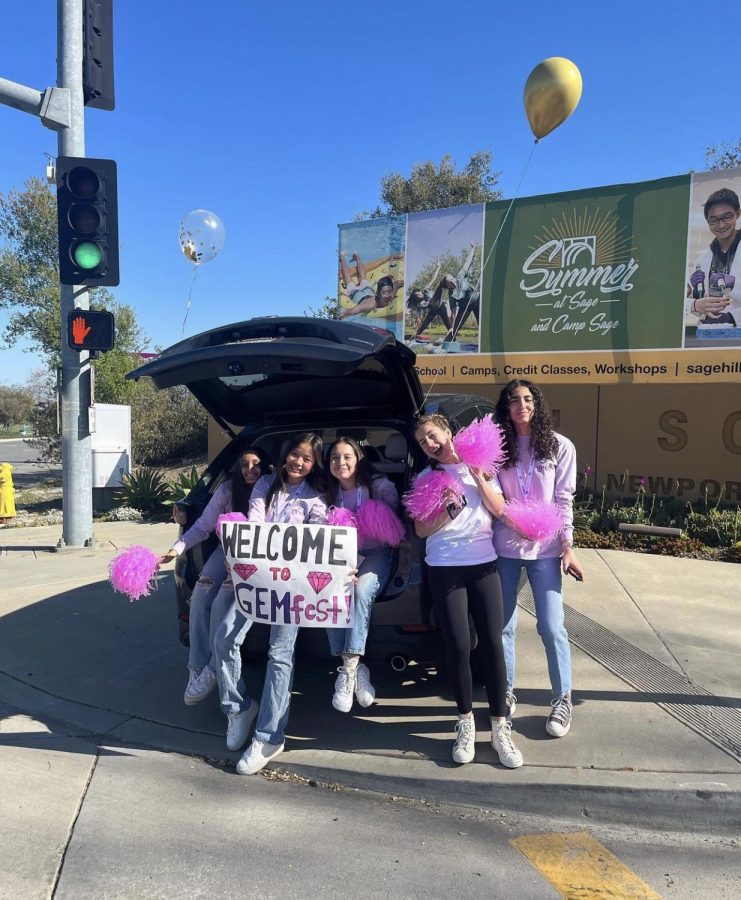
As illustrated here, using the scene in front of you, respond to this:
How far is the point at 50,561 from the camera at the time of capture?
756 centimetres

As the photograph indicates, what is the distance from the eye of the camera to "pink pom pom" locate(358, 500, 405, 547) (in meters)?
3.39

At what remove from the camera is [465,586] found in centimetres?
321

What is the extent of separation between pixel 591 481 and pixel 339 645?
23.7 feet

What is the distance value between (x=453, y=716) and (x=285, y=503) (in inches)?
59.7

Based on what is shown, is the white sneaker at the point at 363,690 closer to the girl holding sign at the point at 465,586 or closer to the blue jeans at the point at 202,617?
the girl holding sign at the point at 465,586

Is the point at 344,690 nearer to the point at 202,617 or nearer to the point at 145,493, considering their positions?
the point at 202,617

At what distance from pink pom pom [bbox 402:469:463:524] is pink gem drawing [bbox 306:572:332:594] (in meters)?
0.52

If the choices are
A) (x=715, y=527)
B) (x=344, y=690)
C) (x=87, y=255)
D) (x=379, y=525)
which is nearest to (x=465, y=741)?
(x=344, y=690)

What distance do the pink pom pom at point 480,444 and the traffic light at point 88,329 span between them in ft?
18.2

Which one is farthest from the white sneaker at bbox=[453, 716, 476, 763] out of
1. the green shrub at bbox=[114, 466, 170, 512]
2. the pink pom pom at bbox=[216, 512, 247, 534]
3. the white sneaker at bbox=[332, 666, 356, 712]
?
the green shrub at bbox=[114, 466, 170, 512]

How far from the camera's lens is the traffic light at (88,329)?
7.55m

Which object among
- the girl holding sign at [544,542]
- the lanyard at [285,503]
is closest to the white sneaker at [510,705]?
the girl holding sign at [544,542]

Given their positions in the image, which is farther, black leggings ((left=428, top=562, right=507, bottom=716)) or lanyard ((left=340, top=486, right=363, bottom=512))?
lanyard ((left=340, top=486, right=363, bottom=512))

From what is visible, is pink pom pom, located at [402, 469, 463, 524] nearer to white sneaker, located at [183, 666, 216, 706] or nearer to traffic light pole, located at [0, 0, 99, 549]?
white sneaker, located at [183, 666, 216, 706]
